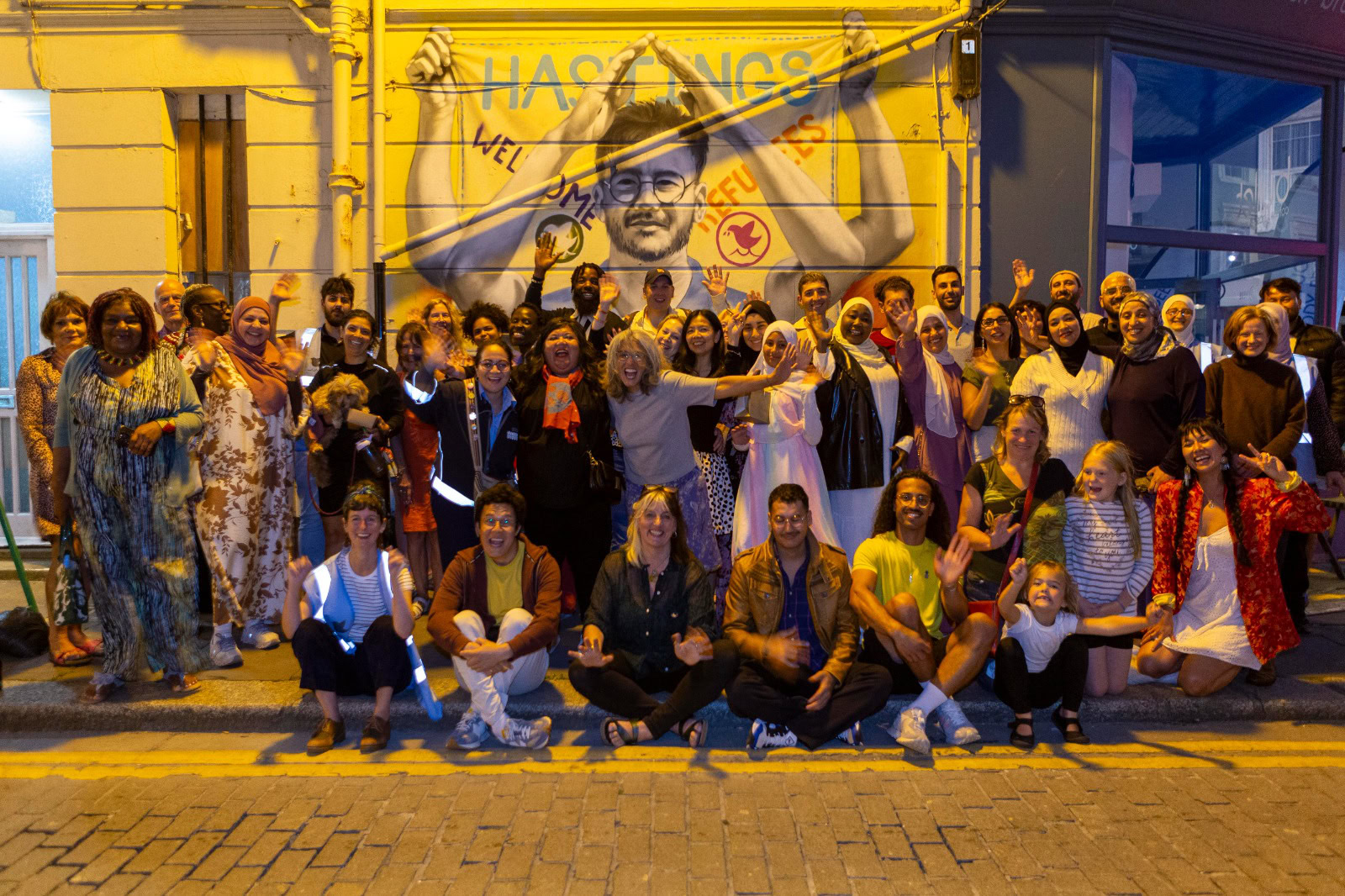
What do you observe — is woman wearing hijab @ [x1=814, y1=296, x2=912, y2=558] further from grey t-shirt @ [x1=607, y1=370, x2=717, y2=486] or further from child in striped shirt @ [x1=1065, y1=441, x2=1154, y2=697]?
child in striped shirt @ [x1=1065, y1=441, x2=1154, y2=697]

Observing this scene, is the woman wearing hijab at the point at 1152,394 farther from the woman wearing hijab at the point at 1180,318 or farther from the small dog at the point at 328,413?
the small dog at the point at 328,413

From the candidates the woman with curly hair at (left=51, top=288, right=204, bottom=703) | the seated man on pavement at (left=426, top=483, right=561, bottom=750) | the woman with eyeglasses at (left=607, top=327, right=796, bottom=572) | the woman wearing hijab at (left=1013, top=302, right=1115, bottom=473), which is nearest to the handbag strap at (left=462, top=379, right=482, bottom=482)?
the seated man on pavement at (left=426, top=483, right=561, bottom=750)

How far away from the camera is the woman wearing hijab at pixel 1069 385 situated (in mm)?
5539

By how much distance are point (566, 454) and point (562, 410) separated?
248mm

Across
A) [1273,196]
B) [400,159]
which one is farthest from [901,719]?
[1273,196]

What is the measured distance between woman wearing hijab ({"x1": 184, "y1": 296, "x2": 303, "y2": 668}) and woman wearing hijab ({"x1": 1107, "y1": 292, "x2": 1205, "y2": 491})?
191 inches

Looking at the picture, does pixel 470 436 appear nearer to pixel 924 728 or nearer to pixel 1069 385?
pixel 924 728

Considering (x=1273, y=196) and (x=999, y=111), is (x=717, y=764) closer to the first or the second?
(x=999, y=111)

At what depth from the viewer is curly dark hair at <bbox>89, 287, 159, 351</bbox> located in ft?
15.6

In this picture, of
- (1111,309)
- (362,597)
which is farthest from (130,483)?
(1111,309)

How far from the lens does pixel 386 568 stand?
4672 mm

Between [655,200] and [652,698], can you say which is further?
[655,200]

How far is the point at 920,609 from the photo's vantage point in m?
4.73

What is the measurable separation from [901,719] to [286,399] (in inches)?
152
